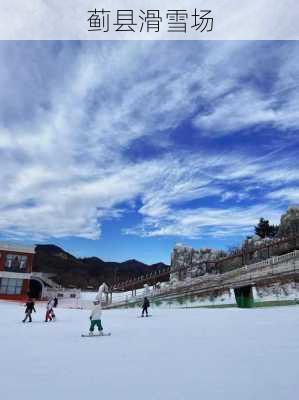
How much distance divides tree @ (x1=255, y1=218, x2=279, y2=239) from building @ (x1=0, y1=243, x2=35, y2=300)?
46.3 m

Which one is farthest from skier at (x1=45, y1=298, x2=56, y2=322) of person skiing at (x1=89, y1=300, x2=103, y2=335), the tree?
the tree

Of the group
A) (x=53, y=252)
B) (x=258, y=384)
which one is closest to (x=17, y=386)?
(x=258, y=384)

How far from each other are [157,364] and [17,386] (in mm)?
2836

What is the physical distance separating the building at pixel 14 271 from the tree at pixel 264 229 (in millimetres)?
46313

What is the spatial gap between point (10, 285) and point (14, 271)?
5.99 ft

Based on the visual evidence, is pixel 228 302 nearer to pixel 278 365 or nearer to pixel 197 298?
pixel 197 298

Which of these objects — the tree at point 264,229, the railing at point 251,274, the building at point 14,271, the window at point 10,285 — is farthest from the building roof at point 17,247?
the tree at point 264,229

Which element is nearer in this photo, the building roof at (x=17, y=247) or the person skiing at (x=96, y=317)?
the person skiing at (x=96, y=317)

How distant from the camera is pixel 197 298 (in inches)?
1182

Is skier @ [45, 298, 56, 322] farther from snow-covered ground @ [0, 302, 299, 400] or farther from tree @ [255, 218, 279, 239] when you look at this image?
tree @ [255, 218, 279, 239]

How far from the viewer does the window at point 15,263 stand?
4637cm

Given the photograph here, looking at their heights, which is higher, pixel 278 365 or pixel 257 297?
pixel 257 297

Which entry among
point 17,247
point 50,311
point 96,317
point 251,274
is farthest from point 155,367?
point 17,247

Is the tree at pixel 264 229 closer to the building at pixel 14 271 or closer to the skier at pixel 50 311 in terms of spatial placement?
the building at pixel 14 271
